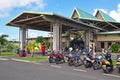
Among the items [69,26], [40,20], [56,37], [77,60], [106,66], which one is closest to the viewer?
[106,66]

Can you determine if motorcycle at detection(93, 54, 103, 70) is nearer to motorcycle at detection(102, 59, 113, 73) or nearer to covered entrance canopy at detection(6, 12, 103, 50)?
motorcycle at detection(102, 59, 113, 73)

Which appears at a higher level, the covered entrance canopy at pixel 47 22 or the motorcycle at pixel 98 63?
the covered entrance canopy at pixel 47 22

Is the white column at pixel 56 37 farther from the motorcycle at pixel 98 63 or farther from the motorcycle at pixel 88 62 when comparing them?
the motorcycle at pixel 98 63

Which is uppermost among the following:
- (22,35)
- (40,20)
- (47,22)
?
(40,20)

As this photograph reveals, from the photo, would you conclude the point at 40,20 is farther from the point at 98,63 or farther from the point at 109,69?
the point at 109,69

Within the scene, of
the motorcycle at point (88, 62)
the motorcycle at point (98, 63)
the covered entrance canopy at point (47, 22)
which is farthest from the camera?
the covered entrance canopy at point (47, 22)

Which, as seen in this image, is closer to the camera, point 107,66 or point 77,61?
point 107,66

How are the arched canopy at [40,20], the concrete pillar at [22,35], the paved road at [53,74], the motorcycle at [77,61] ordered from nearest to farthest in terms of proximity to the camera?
the paved road at [53,74], the motorcycle at [77,61], the arched canopy at [40,20], the concrete pillar at [22,35]

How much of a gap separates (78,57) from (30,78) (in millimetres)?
7997

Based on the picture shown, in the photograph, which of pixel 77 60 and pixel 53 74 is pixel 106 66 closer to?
pixel 53 74

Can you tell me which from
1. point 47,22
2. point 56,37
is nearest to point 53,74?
point 56,37

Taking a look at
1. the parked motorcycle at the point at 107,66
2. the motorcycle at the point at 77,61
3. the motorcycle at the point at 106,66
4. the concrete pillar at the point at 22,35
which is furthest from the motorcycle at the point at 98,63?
the concrete pillar at the point at 22,35

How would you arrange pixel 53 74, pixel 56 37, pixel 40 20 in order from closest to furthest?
pixel 53 74, pixel 56 37, pixel 40 20

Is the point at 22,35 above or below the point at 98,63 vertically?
above
